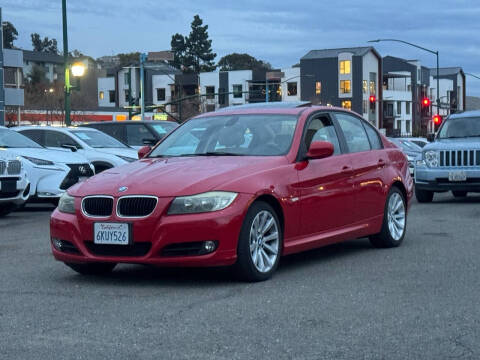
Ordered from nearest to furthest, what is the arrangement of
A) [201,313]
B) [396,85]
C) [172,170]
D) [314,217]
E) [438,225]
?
[201,313]
[172,170]
[314,217]
[438,225]
[396,85]

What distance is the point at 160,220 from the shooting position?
7598mm

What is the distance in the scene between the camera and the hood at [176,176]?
25.3 feet

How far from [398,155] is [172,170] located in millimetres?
3658

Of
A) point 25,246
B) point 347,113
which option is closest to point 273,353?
point 347,113

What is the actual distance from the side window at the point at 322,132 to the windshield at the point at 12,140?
8.08 metres

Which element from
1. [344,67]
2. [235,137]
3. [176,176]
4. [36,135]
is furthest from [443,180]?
[344,67]

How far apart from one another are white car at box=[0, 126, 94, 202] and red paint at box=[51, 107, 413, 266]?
7232 millimetres

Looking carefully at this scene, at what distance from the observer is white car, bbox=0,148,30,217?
48.1ft

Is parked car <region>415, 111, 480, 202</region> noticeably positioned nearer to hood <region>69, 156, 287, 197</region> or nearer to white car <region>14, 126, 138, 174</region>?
white car <region>14, 126, 138, 174</region>

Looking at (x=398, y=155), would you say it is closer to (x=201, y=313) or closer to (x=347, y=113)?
(x=347, y=113)

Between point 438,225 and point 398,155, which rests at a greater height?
point 398,155

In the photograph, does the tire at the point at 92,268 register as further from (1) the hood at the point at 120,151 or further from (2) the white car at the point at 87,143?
(1) the hood at the point at 120,151

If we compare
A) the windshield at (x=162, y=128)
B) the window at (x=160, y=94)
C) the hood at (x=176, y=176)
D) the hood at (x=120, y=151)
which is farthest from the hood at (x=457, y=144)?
the window at (x=160, y=94)

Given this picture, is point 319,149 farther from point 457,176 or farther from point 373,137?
point 457,176
